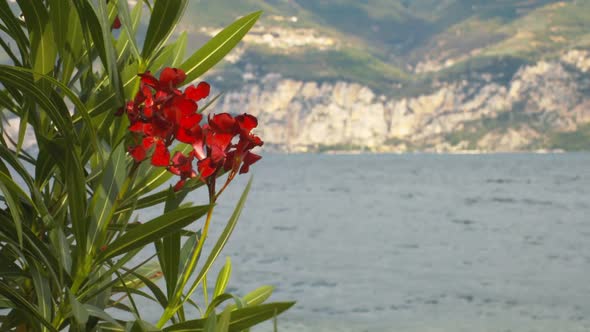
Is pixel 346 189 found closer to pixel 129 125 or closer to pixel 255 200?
pixel 255 200

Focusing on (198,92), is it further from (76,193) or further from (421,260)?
(421,260)

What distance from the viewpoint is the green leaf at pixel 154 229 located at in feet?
4.31

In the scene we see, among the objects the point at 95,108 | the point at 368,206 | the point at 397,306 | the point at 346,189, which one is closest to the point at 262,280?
the point at 397,306

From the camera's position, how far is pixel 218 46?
5.01ft

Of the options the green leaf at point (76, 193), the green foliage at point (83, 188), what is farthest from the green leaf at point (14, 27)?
the green leaf at point (76, 193)

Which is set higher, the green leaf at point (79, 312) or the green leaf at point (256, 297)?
the green leaf at point (79, 312)

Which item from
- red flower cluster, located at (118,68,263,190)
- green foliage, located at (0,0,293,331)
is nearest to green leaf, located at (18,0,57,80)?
green foliage, located at (0,0,293,331)

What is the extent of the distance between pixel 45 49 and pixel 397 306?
19768 millimetres

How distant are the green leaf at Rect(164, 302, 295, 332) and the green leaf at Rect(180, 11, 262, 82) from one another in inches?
18.4

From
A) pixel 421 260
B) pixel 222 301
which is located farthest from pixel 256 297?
pixel 421 260

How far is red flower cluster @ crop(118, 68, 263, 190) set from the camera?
4.42 feet

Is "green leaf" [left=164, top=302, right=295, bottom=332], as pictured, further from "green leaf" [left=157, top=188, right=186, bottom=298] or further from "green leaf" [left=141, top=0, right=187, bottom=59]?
"green leaf" [left=141, top=0, right=187, bottom=59]

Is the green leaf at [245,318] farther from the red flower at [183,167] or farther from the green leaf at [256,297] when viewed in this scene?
the green leaf at [256,297]

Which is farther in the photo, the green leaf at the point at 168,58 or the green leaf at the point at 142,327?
the green leaf at the point at 168,58
